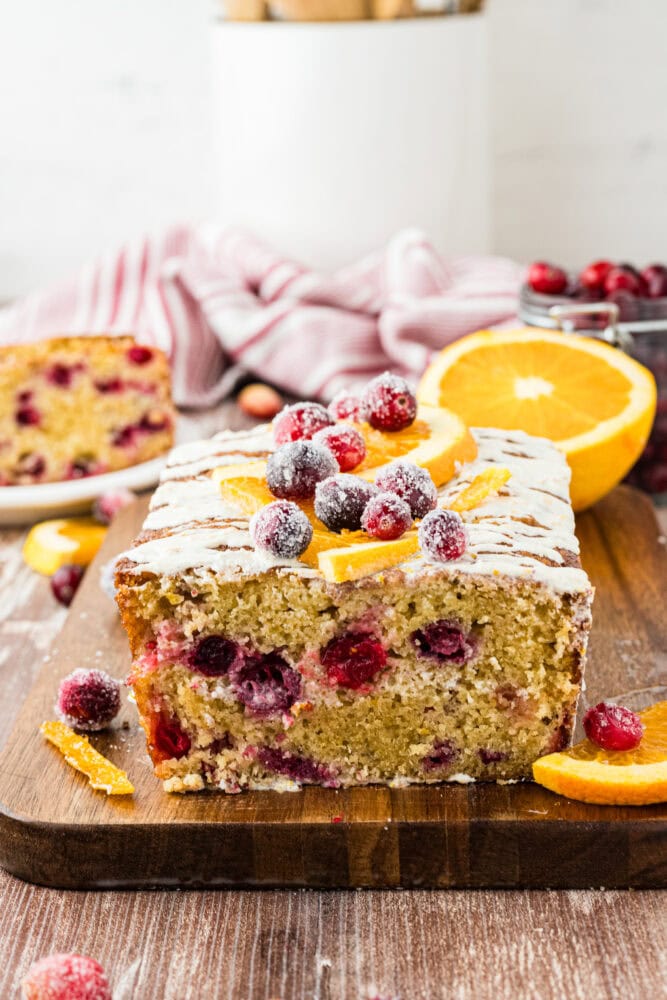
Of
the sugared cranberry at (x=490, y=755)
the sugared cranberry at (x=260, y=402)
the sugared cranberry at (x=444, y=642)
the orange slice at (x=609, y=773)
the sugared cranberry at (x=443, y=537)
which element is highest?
the sugared cranberry at (x=443, y=537)

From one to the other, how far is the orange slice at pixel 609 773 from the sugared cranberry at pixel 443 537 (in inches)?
18.7

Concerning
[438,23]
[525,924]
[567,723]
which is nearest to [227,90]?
[438,23]

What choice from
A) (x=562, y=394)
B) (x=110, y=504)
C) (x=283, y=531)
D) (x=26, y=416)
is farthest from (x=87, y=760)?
(x=26, y=416)

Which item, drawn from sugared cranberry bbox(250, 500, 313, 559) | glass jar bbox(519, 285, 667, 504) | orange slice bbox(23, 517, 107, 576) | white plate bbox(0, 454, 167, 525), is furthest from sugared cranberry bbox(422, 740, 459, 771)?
white plate bbox(0, 454, 167, 525)

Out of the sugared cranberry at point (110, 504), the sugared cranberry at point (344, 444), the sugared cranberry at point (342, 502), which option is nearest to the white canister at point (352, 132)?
the sugared cranberry at point (110, 504)

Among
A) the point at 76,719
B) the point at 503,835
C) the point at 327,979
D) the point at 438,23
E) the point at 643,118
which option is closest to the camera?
the point at 327,979

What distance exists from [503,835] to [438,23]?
140 inches

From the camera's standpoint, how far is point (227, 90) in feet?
17.5

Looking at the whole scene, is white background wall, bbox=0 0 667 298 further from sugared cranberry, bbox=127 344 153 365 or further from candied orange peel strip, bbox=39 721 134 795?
candied orange peel strip, bbox=39 721 134 795

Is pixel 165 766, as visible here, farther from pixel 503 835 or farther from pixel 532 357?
pixel 532 357

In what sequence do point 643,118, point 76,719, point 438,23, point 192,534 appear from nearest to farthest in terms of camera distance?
point 192,534 → point 76,719 → point 438,23 → point 643,118

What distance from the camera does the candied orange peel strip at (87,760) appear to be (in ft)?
8.83

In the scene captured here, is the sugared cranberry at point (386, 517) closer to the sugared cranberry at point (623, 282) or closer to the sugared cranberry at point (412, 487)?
the sugared cranberry at point (412, 487)

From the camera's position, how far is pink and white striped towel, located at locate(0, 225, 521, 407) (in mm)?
5000
